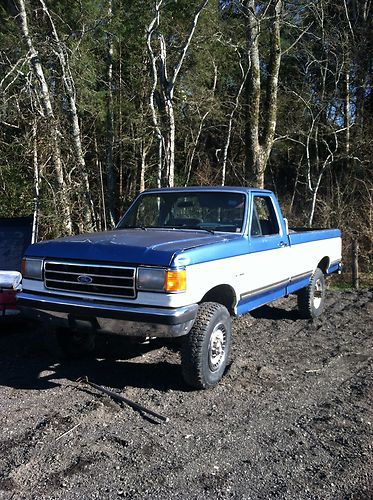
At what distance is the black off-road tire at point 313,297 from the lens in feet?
25.5

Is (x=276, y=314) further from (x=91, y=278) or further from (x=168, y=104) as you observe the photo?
(x=168, y=104)

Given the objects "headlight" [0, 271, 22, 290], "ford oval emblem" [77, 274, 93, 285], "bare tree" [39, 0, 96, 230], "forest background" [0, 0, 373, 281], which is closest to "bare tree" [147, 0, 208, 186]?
"forest background" [0, 0, 373, 281]

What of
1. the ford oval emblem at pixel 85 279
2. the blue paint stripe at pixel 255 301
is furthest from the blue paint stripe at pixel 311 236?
the ford oval emblem at pixel 85 279

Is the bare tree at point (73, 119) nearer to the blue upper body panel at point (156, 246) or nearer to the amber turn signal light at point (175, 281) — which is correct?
the blue upper body panel at point (156, 246)

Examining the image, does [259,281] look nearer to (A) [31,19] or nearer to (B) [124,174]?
(A) [31,19]

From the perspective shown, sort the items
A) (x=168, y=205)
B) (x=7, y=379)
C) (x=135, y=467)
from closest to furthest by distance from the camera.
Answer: (x=135, y=467) < (x=7, y=379) < (x=168, y=205)

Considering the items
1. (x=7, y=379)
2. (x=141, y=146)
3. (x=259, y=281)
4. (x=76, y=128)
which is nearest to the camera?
(x=7, y=379)

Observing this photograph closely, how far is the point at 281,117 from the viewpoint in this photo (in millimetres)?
19250

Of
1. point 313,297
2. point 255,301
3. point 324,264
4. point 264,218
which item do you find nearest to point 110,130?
point 324,264

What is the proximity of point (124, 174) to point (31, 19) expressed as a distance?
265 inches

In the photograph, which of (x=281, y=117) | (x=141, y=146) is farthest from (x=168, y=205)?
(x=281, y=117)

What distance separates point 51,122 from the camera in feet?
33.3

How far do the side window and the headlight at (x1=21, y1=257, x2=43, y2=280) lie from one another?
2.43 metres

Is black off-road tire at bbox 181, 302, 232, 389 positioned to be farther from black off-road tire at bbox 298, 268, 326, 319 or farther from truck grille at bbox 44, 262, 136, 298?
black off-road tire at bbox 298, 268, 326, 319
